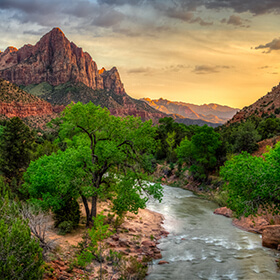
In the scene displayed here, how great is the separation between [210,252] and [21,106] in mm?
130110

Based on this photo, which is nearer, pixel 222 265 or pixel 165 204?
pixel 222 265

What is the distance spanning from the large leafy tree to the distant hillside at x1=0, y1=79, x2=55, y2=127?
102879 millimetres

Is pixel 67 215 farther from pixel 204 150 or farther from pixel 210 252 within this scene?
pixel 204 150

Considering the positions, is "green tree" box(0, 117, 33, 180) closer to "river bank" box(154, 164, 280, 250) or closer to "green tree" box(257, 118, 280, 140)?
"river bank" box(154, 164, 280, 250)

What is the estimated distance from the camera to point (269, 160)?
52.3 ft

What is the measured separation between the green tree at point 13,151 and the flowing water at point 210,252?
17942mm

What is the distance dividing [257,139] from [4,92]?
118809 mm

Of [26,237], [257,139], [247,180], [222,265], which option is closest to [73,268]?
[26,237]

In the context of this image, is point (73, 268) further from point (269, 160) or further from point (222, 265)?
point (269, 160)

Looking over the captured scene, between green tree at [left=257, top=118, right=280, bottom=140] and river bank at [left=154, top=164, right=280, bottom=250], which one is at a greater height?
green tree at [left=257, top=118, right=280, bottom=140]

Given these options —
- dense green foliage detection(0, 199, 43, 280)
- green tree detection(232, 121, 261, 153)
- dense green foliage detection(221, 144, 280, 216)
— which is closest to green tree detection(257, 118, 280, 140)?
green tree detection(232, 121, 261, 153)

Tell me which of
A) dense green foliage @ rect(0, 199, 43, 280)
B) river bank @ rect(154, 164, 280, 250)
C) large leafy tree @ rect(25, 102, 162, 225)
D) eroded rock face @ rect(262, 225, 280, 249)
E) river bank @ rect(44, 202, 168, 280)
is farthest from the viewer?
river bank @ rect(154, 164, 280, 250)

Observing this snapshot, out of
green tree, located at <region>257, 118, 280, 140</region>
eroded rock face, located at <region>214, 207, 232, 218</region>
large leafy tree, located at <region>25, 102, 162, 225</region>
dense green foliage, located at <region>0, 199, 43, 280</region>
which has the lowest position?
eroded rock face, located at <region>214, 207, 232, 218</region>

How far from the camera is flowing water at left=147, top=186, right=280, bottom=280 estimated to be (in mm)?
14523
